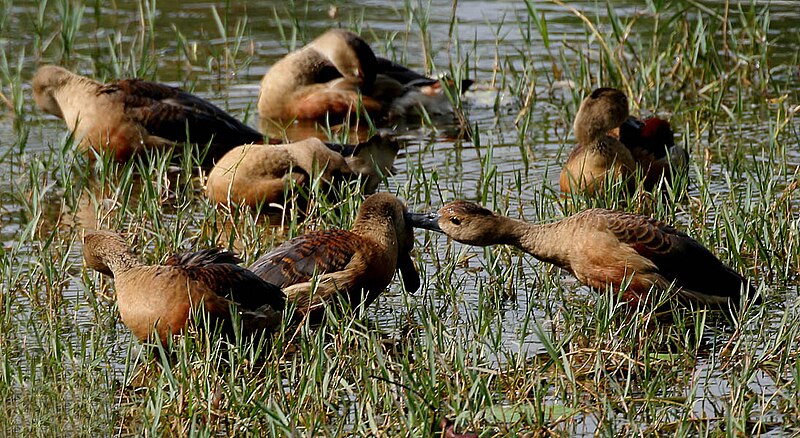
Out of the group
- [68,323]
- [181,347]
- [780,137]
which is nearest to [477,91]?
[780,137]

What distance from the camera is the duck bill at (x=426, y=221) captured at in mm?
6688

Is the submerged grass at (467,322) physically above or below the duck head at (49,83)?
below

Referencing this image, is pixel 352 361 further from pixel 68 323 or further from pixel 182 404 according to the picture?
pixel 68 323

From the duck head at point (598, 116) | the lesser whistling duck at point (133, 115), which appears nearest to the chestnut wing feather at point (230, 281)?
the duck head at point (598, 116)

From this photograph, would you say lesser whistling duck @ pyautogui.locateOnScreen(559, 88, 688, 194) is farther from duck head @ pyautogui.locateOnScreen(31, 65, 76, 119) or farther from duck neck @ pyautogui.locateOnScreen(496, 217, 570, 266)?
duck head @ pyautogui.locateOnScreen(31, 65, 76, 119)

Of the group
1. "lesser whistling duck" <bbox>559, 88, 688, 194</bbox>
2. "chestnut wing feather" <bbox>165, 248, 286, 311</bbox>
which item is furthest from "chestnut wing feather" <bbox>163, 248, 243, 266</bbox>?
"lesser whistling duck" <bbox>559, 88, 688, 194</bbox>

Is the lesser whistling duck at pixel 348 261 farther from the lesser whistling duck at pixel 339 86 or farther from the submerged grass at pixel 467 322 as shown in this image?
the lesser whistling duck at pixel 339 86

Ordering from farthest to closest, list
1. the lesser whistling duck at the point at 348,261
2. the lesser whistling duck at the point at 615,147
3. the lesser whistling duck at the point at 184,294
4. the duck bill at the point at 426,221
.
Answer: the lesser whistling duck at the point at 615,147
the duck bill at the point at 426,221
the lesser whistling duck at the point at 348,261
the lesser whistling duck at the point at 184,294

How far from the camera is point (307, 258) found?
21.1 ft

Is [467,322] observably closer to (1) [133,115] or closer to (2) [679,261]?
(2) [679,261]

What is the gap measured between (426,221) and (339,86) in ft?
14.6

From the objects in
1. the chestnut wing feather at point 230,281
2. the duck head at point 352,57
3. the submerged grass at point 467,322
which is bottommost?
the submerged grass at point 467,322

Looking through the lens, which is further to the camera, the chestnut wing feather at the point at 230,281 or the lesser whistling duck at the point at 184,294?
the chestnut wing feather at the point at 230,281

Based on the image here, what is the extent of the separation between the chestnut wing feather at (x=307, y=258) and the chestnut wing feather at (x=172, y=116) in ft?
10.2
